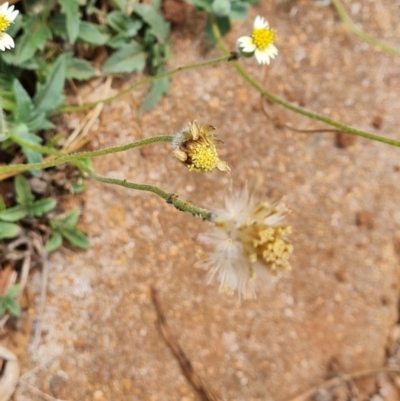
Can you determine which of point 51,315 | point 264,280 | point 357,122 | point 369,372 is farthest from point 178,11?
point 369,372

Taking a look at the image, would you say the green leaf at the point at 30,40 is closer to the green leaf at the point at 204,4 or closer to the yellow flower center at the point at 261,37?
the green leaf at the point at 204,4

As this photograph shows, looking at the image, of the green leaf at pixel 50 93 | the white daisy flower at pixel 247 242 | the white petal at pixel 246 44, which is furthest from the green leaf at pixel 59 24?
the white daisy flower at pixel 247 242

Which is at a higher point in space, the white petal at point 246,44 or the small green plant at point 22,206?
the white petal at point 246,44

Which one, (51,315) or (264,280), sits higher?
(264,280)

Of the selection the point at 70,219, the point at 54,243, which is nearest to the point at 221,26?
the point at 70,219

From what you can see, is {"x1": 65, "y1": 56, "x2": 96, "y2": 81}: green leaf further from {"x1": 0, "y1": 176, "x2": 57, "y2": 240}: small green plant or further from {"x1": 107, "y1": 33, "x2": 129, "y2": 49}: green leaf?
{"x1": 0, "y1": 176, "x2": 57, "y2": 240}: small green plant

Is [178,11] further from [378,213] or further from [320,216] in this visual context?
[378,213]

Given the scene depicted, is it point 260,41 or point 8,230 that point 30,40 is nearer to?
point 8,230
